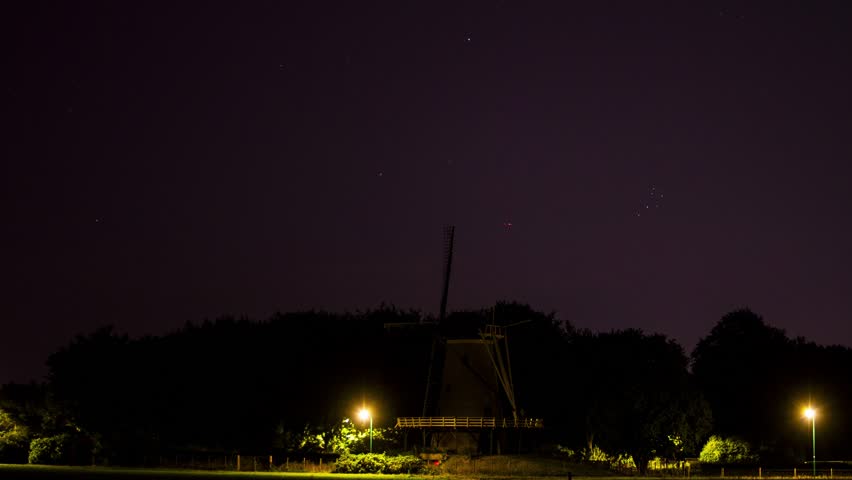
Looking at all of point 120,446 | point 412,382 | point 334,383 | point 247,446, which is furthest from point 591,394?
point 120,446

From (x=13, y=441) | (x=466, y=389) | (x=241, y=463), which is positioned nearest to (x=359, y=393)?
(x=466, y=389)

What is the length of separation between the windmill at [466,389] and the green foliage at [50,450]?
2524 centimetres

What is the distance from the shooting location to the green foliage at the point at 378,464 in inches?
2822

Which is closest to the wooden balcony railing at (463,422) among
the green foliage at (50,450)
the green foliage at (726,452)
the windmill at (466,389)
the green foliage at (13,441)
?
the windmill at (466,389)

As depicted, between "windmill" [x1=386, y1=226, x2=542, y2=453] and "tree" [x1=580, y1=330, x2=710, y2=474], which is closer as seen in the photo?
"windmill" [x1=386, y1=226, x2=542, y2=453]

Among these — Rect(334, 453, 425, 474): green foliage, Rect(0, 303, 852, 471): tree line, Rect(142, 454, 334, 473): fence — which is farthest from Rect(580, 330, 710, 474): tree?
Rect(142, 454, 334, 473): fence

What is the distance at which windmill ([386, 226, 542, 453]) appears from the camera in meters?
80.6

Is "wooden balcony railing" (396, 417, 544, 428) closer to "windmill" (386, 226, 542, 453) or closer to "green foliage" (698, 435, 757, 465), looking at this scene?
"windmill" (386, 226, 542, 453)

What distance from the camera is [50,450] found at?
8188 cm

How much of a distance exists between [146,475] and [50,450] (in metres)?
19.9

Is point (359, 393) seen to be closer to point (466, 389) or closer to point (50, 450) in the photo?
point (466, 389)

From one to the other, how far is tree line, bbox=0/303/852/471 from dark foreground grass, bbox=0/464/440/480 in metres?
8.75

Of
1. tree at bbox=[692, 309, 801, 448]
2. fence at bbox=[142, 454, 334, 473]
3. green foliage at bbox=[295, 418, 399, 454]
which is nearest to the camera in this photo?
fence at bbox=[142, 454, 334, 473]

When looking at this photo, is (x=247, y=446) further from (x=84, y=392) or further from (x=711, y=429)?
(x=711, y=429)
